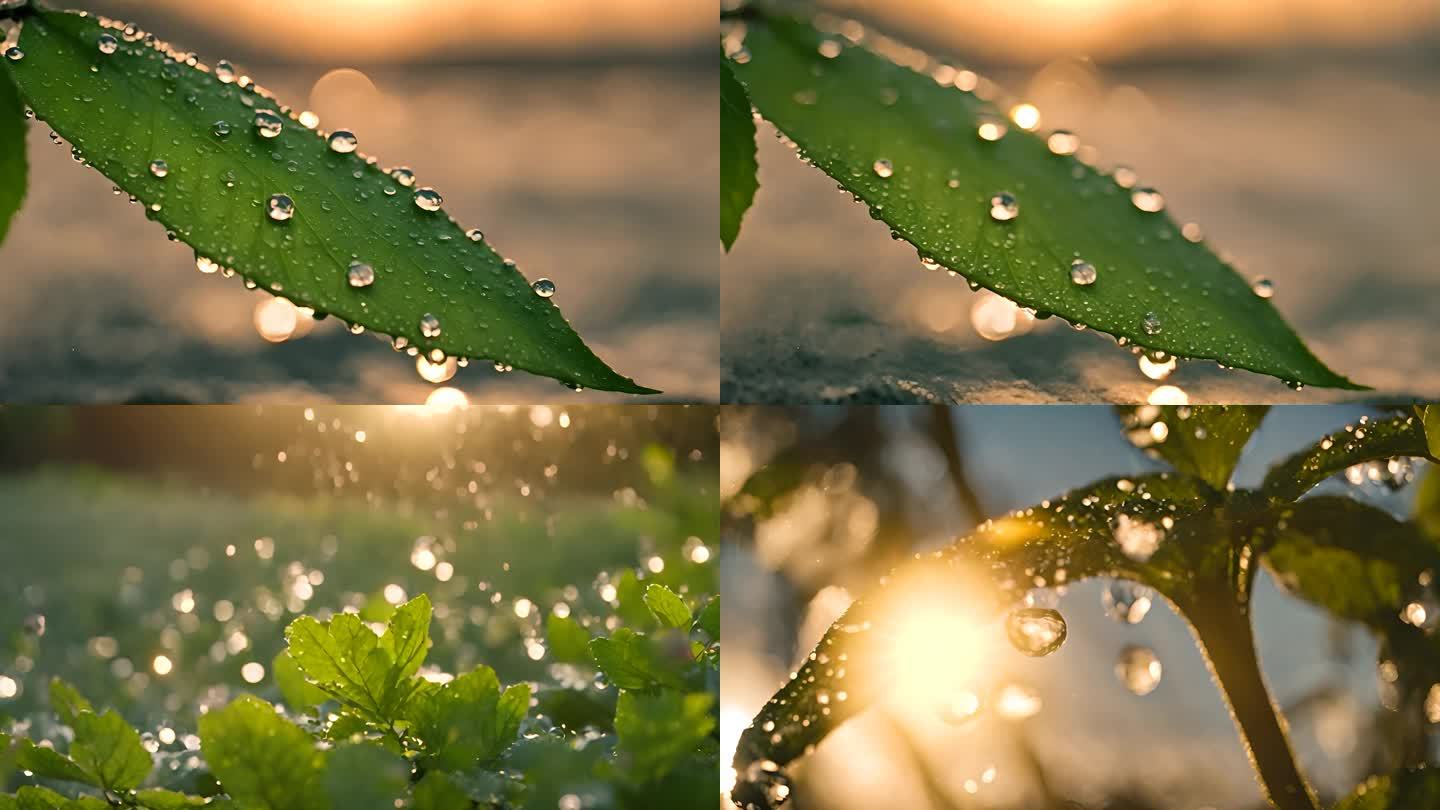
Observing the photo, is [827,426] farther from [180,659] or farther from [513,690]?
[180,659]

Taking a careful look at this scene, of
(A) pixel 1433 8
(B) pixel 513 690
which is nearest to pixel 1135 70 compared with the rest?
(A) pixel 1433 8

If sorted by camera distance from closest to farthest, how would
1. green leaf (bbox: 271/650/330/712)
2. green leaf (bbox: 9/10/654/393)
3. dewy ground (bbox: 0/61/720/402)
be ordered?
green leaf (bbox: 9/10/654/393), green leaf (bbox: 271/650/330/712), dewy ground (bbox: 0/61/720/402)

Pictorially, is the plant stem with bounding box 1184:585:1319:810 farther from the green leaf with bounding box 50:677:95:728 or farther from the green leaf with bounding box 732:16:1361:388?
the green leaf with bounding box 50:677:95:728

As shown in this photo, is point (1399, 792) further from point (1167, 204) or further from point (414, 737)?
point (1167, 204)

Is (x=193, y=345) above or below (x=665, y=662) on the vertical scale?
above

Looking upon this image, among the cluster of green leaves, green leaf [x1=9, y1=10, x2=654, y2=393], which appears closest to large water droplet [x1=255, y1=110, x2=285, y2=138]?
green leaf [x1=9, y1=10, x2=654, y2=393]

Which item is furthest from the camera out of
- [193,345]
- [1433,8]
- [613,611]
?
[1433,8]

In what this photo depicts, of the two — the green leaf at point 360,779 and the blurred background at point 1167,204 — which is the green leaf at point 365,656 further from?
the blurred background at point 1167,204

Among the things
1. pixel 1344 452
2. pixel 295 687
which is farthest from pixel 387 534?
pixel 1344 452
